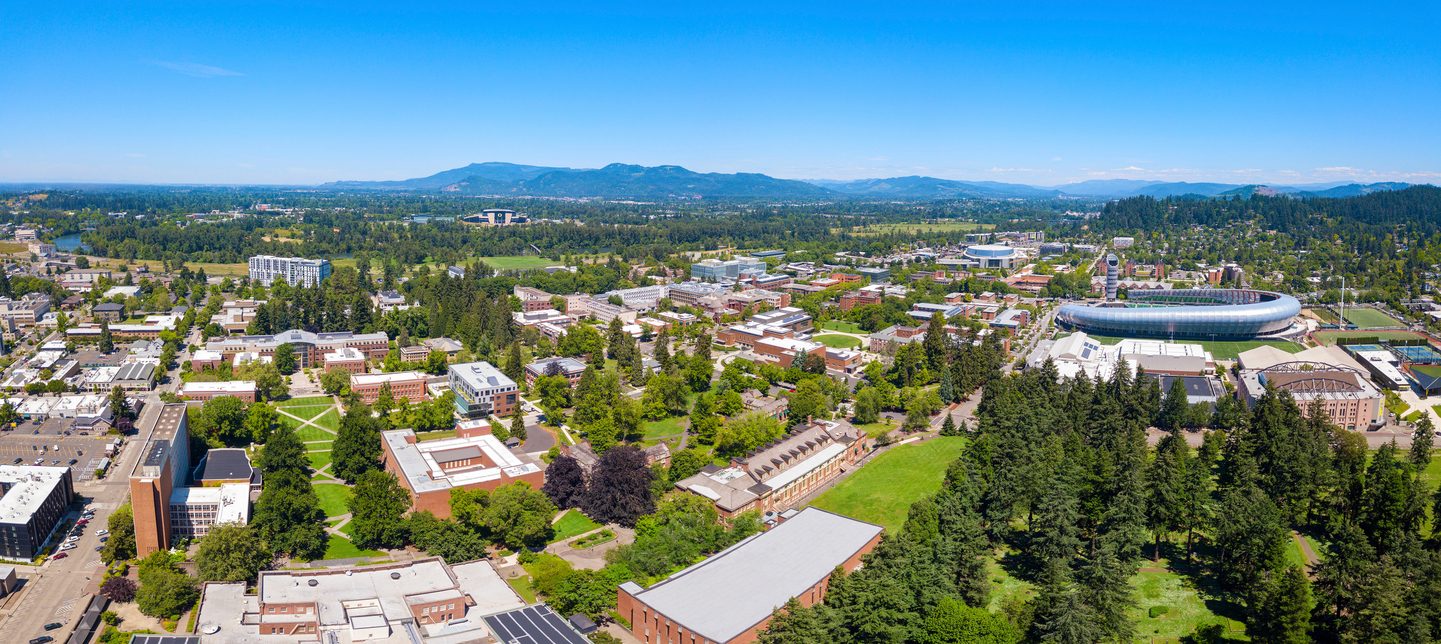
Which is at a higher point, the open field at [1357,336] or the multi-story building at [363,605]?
the open field at [1357,336]

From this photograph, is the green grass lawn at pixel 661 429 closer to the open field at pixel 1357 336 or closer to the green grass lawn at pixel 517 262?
the open field at pixel 1357 336

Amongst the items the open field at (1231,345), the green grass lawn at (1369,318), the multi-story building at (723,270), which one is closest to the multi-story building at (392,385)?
the open field at (1231,345)

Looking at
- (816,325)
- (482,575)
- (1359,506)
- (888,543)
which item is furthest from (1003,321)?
(482,575)

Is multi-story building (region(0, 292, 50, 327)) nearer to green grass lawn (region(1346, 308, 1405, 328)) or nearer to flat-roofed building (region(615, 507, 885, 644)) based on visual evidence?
flat-roofed building (region(615, 507, 885, 644))

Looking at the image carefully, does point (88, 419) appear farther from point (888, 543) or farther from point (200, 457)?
point (888, 543)

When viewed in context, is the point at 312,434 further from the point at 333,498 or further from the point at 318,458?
the point at 333,498

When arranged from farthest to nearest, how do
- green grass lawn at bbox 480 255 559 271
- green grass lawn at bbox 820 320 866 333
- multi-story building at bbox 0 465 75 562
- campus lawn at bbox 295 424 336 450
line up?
green grass lawn at bbox 480 255 559 271 < green grass lawn at bbox 820 320 866 333 < campus lawn at bbox 295 424 336 450 < multi-story building at bbox 0 465 75 562

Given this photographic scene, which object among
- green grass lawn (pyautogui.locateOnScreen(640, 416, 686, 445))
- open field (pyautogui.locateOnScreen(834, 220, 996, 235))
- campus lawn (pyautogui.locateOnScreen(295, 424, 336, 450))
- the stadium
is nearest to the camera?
campus lawn (pyautogui.locateOnScreen(295, 424, 336, 450))

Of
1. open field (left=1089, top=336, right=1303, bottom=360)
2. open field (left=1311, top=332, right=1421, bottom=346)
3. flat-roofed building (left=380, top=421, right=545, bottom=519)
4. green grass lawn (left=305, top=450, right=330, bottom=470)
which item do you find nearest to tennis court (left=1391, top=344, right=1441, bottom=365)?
open field (left=1311, top=332, right=1421, bottom=346)
